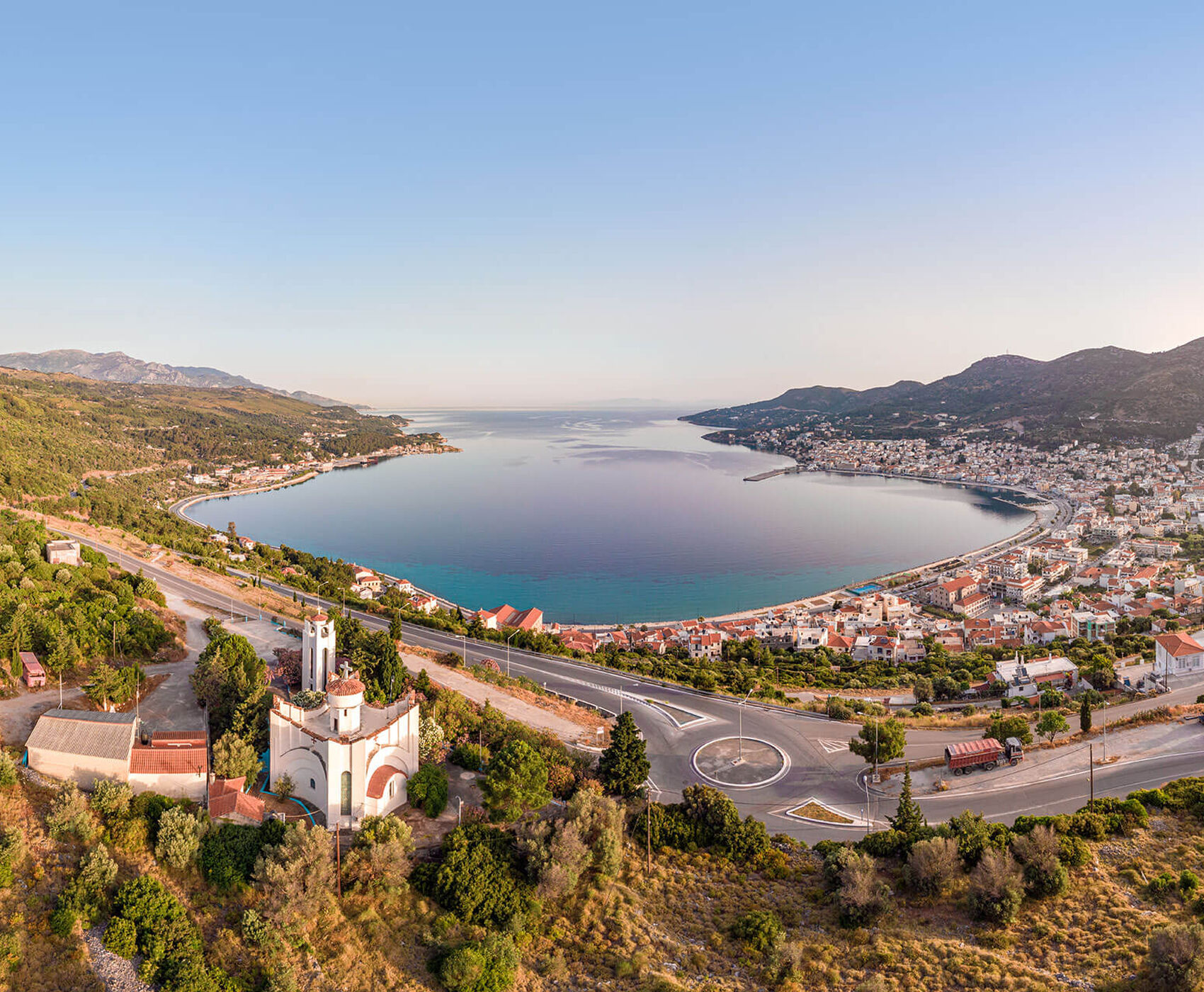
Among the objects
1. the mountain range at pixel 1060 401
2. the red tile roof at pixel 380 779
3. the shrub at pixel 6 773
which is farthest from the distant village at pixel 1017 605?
the mountain range at pixel 1060 401

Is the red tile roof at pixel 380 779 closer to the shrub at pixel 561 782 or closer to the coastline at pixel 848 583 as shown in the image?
the shrub at pixel 561 782

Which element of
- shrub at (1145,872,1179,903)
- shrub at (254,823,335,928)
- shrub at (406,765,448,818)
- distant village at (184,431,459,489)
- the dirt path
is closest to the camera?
shrub at (254,823,335,928)

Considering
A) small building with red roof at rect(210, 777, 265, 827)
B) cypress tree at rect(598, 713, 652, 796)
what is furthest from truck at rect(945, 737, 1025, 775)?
small building with red roof at rect(210, 777, 265, 827)

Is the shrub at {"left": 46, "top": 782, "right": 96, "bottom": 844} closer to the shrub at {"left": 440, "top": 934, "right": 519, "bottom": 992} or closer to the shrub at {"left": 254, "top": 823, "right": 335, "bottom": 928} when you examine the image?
the shrub at {"left": 254, "top": 823, "right": 335, "bottom": 928}

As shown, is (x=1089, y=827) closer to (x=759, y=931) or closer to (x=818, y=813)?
(x=818, y=813)

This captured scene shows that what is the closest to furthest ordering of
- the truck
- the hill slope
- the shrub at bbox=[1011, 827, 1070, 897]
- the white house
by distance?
the shrub at bbox=[1011, 827, 1070, 897] < the truck < the white house < the hill slope

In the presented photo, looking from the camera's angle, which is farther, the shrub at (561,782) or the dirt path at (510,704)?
the dirt path at (510,704)

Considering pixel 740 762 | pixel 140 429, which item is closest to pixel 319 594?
pixel 740 762
